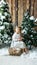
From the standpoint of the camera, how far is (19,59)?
1771 millimetres

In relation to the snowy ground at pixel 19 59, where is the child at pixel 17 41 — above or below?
above

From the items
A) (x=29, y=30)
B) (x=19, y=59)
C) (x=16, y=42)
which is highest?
(x=29, y=30)

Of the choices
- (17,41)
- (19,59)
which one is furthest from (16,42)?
(19,59)

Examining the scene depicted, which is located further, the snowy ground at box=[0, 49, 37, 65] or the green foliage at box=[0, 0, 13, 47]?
the green foliage at box=[0, 0, 13, 47]

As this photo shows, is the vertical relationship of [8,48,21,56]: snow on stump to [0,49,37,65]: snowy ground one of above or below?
above

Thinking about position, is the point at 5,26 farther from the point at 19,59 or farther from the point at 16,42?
the point at 19,59

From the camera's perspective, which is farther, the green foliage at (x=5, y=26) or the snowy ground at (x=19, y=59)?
the green foliage at (x=5, y=26)

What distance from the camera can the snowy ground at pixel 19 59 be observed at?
5.69ft

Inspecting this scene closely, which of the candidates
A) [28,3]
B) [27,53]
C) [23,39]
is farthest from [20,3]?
[27,53]

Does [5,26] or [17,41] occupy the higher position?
[5,26]

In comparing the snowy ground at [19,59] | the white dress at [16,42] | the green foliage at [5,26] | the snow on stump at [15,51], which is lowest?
the snowy ground at [19,59]

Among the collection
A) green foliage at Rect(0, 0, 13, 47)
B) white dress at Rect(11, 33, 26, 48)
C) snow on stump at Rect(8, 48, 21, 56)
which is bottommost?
snow on stump at Rect(8, 48, 21, 56)

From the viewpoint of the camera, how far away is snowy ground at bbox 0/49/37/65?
1734 millimetres

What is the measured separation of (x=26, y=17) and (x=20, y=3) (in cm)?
15
